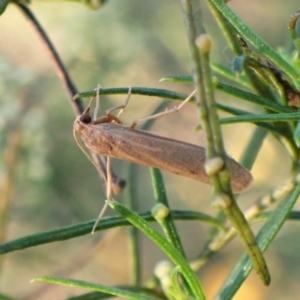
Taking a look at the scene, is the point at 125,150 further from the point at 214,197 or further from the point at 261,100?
the point at 214,197

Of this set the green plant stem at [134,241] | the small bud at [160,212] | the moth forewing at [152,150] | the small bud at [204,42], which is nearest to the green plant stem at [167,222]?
the small bud at [160,212]

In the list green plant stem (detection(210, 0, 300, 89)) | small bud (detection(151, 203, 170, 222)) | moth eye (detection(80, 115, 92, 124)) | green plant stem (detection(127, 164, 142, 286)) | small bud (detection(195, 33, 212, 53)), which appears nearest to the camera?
small bud (detection(195, 33, 212, 53))

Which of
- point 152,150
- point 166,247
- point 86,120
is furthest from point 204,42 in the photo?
point 86,120

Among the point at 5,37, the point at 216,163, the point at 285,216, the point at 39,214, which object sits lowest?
the point at 39,214

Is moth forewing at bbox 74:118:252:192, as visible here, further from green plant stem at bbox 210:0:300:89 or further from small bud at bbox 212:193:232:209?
small bud at bbox 212:193:232:209

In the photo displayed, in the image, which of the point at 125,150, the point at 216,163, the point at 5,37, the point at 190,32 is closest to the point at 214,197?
the point at 216,163

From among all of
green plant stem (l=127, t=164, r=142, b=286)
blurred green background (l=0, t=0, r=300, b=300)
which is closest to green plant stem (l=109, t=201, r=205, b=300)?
green plant stem (l=127, t=164, r=142, b=286)

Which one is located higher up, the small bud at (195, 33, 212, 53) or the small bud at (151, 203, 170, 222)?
the small bud at (195, 33, 212, 53)
